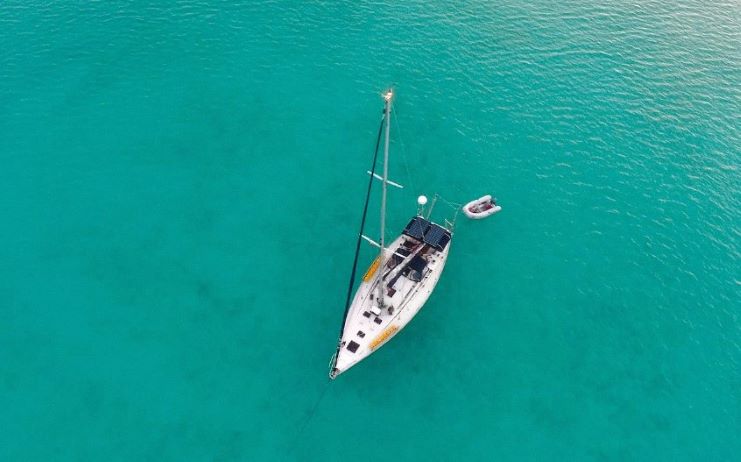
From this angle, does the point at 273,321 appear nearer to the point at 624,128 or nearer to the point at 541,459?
the point at 541,459

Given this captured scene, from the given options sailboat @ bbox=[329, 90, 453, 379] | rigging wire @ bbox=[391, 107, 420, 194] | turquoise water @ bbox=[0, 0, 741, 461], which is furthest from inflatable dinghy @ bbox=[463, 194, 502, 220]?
rigging wire @ bbox=[391, 107, 420, 194]

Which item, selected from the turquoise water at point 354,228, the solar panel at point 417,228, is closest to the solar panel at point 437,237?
the solar panel at point 417,228

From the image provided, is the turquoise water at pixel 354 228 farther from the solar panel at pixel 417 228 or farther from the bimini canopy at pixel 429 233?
the solar panel at pixel 417 228

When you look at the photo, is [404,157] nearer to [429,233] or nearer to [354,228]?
[354,228]

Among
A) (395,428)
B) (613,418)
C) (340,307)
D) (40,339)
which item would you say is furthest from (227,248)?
(613,418)

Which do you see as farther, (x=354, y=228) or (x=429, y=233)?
(x=354, y=228)

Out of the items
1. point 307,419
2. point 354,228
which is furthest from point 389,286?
point 307,419

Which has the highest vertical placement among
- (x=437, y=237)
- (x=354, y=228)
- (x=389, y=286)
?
(x=437, y=237)
